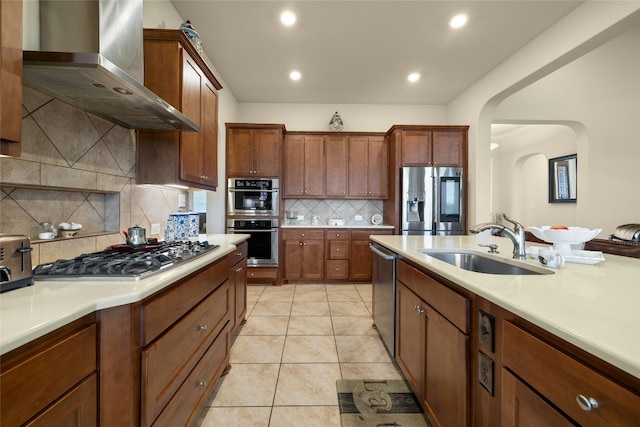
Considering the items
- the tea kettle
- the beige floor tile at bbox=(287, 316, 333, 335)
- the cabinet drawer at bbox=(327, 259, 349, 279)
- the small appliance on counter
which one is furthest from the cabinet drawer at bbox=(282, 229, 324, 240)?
the small appliance on counter

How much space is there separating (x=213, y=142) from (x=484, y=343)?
7.86 feet

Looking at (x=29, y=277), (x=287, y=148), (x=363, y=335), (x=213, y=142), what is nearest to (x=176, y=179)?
(x=213, y=142)

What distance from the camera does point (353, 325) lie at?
252cm

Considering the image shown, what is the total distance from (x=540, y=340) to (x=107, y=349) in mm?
1199

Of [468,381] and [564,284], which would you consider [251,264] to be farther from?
[564,284]

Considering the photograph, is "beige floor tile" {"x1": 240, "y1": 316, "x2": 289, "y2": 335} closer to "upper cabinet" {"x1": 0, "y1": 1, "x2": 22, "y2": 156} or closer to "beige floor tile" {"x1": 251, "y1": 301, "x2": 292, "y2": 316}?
"beige floor tile" {"x1": 251, "y1": 301, "x2": 292, "y2": 316}

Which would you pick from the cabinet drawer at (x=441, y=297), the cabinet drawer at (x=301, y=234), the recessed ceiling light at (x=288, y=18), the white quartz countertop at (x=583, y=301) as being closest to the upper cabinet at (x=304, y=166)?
the cabinet drawer at (x=301, y=234)

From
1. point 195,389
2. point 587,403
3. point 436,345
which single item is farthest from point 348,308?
point 587,403

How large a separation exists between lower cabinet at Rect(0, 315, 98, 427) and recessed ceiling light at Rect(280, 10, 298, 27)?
2.78 m

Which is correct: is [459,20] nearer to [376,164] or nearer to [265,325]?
[376,164]

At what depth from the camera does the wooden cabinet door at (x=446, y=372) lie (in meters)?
0.97

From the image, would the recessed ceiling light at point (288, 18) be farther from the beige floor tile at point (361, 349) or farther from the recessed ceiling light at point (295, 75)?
the beige floor tile at point (361, 349)

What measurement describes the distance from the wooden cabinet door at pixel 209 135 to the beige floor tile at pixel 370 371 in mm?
1839

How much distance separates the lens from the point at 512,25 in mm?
2551
